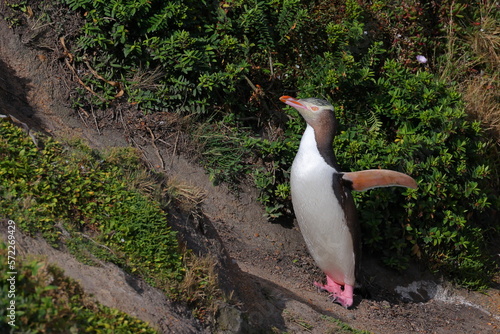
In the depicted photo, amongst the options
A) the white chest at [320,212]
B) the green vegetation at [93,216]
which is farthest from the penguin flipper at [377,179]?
the green vegetation at [93,216]

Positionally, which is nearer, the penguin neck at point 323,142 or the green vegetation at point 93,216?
the green vegetation at point 93,216

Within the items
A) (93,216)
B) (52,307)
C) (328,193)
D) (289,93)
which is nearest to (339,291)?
(328,193)

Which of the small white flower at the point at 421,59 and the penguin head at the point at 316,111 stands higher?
the small white flower at the point at 421,59

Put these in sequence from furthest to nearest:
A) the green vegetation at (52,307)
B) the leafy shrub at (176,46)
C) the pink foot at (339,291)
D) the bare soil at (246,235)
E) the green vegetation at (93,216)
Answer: the leafy shrub at (176,46), the pink foot at (339,291), the bare soil at (246,235), the green vegetation at (93,216), the green vegetation at (52,307)

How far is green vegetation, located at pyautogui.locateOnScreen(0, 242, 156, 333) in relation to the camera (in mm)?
3107

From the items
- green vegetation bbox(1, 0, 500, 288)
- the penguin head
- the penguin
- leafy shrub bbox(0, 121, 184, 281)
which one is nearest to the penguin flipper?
the penguin

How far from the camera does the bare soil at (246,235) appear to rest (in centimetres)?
609

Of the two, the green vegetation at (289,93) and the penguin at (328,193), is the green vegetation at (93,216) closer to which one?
the penguin at (328,193)

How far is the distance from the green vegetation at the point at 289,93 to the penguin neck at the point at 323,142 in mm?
890

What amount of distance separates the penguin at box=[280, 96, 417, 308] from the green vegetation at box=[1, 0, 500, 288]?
2.83 ft

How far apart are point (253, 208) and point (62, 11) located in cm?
310

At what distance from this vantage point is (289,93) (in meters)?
7.77

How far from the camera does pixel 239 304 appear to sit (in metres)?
4.77

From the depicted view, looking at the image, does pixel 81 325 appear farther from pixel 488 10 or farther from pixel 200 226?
pixel 488 10
